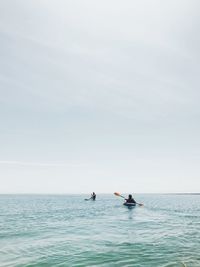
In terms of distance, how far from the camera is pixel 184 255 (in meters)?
17.6

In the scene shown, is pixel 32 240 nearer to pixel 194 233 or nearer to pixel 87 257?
pixel 87 257

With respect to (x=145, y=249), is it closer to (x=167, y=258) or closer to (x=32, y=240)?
(x=167, y=258)

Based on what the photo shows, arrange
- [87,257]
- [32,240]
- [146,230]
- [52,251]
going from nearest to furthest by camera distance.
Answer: [87,257] → [52,251] → [32,240] → [146,230]

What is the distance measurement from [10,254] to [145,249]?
28.7 ft

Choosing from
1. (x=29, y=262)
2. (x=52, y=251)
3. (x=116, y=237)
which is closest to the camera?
(x=29, y=262)

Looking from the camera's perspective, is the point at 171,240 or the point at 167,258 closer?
the point at 167,258

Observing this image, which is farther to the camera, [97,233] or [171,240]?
[97,233]

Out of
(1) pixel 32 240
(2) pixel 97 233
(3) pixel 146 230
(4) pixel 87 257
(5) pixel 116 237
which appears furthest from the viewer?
(3) pixel 146 230

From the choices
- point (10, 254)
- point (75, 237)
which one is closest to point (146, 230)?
point (75, 237)

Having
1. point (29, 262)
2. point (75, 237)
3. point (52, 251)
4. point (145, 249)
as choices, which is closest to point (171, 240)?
point (145, 249)

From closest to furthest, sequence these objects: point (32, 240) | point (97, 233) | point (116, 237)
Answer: point (32, 240) < point (116, 237) < point (97, 233)

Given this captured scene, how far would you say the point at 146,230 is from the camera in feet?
92.1

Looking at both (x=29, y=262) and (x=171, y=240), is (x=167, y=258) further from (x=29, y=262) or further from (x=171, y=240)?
(x=29, y=262)

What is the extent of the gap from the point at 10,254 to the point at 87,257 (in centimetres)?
478
